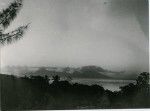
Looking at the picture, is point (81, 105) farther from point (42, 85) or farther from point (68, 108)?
point (42, 85)

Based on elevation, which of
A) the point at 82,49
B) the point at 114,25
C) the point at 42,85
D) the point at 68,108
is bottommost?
the point at 68,108

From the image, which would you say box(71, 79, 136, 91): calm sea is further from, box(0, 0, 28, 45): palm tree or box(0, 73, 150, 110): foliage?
box(0, 0, 28, 45): palm tree

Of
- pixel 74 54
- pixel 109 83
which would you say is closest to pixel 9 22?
pixel 74 54

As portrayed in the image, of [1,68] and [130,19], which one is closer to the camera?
[1,68]

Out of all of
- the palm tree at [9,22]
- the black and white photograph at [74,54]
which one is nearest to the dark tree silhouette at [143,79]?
the black and white photograph at [74,54]

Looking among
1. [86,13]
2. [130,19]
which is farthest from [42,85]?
[130,19]

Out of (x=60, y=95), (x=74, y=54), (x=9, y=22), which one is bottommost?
(x=60, y=95)

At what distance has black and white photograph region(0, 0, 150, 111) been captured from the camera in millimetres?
1282

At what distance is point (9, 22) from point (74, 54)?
325mm

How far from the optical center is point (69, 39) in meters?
1.34

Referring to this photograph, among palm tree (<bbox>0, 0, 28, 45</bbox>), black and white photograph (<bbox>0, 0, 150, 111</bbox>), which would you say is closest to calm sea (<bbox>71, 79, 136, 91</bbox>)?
black and white photograph (<bbox>0, 0, 150, 111</bbox>)

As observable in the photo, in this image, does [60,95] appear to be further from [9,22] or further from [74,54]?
[9,22]

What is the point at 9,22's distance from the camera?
1296 millimetres

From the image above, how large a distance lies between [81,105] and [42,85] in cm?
20
